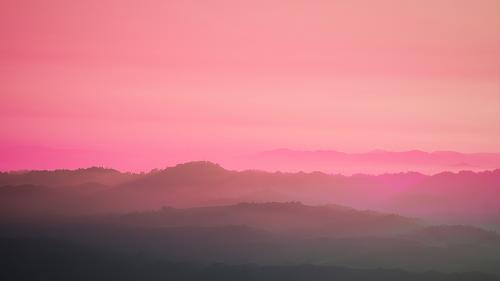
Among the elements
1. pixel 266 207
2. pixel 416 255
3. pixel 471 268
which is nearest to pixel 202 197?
pixel 266 207

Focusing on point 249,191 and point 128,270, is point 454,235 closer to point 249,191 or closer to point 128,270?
point 249,191

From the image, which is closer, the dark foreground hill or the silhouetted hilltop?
the silhouetted hilltop

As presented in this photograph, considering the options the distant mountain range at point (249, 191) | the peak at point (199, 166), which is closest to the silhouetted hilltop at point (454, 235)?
the distant mountain range at point (249, 191)

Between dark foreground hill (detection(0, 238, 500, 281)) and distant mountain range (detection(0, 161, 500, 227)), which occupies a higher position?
distant mountain range (detection(0, 161, 500, 227))

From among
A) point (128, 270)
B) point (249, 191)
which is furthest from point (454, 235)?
point (128, 270)

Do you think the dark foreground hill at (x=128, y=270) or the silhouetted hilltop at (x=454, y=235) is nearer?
the silhouetted hilltop at (x=454, y=235)

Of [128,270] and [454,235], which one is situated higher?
[454,235]

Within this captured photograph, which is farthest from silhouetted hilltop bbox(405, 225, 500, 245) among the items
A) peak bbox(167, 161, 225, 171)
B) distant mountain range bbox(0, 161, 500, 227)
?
peak bbox(167, 161, 225, 171)

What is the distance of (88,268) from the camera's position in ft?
76.2

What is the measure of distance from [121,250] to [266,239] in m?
5.59

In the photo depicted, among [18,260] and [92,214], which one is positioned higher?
[92,214]

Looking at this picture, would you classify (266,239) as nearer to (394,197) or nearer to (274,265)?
(274,265)

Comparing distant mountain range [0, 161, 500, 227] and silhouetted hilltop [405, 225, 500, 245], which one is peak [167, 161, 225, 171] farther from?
silhouetted hilltop [405, 225, 500, 245]

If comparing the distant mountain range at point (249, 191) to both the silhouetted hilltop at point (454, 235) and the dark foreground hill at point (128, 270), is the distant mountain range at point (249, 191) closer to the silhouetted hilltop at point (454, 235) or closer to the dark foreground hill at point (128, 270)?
the silhouetted hilltop at point (454, 235)
